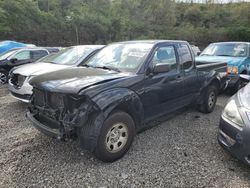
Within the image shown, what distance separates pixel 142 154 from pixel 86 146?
3.25 feet

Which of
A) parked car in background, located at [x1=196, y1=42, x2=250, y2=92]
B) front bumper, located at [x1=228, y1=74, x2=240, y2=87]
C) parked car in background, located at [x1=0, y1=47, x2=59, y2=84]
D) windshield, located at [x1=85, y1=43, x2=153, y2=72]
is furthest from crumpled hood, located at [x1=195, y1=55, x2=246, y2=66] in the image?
parked car in background, located at [x1=0, y1=47, x2=59, y2=84]

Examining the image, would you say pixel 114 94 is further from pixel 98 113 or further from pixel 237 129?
pixel 237 129

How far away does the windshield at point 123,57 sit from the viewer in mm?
3377

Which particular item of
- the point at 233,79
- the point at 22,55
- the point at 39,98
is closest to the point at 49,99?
the point at 39,98

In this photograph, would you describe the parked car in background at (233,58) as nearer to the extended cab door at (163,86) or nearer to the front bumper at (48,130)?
the extended cab door at (163,86)

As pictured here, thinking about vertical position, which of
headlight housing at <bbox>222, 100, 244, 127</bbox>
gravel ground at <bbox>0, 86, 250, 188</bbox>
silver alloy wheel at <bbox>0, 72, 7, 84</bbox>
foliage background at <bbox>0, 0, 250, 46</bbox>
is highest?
foliage background at <bbox>0, 0, 250, 46</bbox>

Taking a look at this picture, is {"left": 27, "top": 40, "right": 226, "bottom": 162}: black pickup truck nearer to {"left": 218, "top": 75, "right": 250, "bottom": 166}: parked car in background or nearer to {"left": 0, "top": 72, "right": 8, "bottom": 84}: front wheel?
{"left": 218, "top": 75, "right": 250, "bottom": 166}: parked car in background

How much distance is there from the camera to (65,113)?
268cm

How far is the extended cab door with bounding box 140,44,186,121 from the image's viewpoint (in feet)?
10.9

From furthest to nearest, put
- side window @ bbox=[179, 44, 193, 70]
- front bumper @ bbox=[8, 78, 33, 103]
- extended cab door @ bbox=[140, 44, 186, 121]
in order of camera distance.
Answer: front bumper @ bbox=[8, 78, 33, 103] → side window @ bbox=[179, 44, 193, 70] → extended cab door @ bbox=[140, 44, 186, 121]

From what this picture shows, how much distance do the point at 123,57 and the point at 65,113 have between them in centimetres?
151

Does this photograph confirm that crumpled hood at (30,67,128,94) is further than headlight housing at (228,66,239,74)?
No

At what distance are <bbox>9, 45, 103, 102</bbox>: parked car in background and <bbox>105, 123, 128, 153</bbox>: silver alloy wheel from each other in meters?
2.71

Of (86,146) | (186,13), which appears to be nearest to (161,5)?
(186,13)
